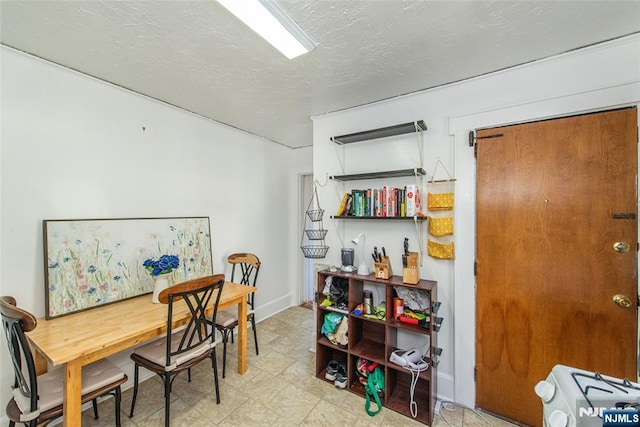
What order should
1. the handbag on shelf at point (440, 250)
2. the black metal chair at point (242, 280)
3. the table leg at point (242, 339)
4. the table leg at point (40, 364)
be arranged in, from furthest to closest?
1. the black metal chair at point (242, 280)
2. the table leg at point (242, 339)
3. the handbag on shelf at point (440, 250)
4. the table leg at point (40, 364)

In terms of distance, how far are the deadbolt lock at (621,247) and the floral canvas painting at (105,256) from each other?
335 cm

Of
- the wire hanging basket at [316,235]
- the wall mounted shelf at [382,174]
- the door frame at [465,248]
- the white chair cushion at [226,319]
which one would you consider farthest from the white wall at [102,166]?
the door frame at [465,248]

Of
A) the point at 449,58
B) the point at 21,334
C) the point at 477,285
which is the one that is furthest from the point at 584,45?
the point at 21,334

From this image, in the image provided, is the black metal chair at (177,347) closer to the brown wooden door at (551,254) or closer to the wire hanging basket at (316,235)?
the wire hanging basket at (316,235)

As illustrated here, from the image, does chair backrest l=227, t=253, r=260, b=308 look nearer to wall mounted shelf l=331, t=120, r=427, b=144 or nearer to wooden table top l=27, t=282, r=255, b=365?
wooden table top l=27, t=282, r=255, b=365

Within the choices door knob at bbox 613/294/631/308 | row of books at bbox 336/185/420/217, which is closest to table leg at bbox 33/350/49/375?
row of books at bbox 336/185/420/217

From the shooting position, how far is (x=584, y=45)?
1.64 metres

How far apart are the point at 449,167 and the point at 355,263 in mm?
1215

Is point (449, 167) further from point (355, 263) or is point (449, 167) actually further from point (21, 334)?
point (21, 334)

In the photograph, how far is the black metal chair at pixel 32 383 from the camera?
1.29m

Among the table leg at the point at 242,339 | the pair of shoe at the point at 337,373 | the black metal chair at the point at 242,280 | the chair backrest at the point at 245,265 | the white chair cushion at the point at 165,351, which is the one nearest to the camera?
the white chair cushion at the point at 165,351

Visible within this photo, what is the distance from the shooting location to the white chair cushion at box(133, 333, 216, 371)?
1.80 metres

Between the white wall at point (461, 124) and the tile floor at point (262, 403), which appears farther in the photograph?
the tile floor at point (262, 403)

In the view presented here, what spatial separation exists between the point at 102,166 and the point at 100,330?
1302 mm
